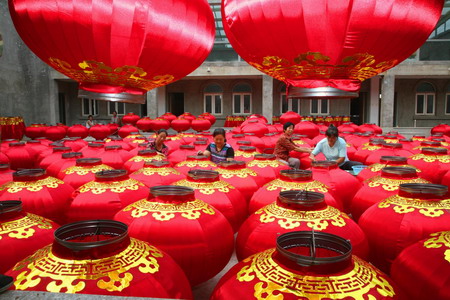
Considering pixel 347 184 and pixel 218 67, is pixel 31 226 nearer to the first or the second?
pixel 347 184

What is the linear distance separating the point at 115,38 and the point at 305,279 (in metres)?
1.44

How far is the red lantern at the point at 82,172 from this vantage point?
10.0 feet

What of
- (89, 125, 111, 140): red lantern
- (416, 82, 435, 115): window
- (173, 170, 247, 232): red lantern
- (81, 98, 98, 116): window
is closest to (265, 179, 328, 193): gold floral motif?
(173, 170, 247, 232): red lantern

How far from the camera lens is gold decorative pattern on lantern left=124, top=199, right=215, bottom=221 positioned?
1735 mm

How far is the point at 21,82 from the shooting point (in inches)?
489

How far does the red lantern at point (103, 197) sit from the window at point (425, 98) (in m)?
16.3

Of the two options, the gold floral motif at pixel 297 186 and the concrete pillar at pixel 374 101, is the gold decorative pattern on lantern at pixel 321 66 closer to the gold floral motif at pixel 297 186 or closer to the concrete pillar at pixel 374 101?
the gold floral motif at pixel 297 186

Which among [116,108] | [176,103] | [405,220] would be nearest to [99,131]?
[116,108]

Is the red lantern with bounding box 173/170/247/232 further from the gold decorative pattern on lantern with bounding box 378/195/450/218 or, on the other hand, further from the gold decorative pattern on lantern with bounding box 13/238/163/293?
the gold decorative pattern on lantern with bounding box 13/238/163/293

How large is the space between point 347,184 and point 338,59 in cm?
149

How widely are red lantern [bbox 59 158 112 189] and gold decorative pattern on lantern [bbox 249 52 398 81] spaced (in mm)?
1730

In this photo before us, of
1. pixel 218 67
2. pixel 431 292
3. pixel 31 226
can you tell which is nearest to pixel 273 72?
pixel 431 292

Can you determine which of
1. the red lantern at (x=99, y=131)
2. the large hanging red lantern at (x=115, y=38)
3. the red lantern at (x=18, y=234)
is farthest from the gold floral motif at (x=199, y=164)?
the red lantern at (x=99, y=131)

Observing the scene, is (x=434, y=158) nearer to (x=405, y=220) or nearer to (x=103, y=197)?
(x=405, y=220)
